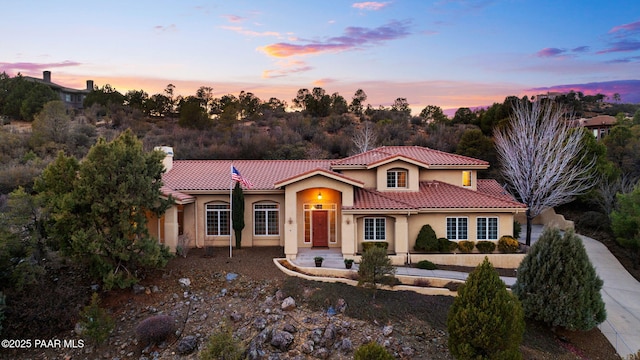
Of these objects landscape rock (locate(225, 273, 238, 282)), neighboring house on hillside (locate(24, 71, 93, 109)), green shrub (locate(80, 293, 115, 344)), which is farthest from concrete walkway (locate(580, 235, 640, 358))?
neighboring house on hillside (locate(24, 71, 93, 109))

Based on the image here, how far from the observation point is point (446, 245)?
20.2m

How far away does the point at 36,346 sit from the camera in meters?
13.4

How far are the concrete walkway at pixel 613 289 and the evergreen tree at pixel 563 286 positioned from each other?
62.3 inches

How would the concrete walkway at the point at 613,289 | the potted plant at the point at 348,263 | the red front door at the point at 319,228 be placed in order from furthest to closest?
the red front door at the point at 319,228 < the potted plant at the point at 348,263 < the concrete walkway at the point at 613,289

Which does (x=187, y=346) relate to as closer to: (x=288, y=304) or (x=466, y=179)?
(x=288, y=304)

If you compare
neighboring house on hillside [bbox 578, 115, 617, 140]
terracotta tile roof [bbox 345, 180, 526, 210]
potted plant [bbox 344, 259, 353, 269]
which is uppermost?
neighboring house on hillside [bbox 578, 115, 617, 140]

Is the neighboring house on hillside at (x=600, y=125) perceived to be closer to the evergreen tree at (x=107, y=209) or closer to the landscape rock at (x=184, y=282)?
the landscape rock at (x=184, y=282)

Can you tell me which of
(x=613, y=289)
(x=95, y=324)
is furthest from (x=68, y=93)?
(x=613, y=289)

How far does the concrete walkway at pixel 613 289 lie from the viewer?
1403 centimetres

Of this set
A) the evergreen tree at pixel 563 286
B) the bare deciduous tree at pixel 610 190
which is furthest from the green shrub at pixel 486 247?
the bare deciduous tree at pixel 610 190

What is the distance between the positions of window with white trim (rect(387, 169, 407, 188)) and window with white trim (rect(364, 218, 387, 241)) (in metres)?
2.42

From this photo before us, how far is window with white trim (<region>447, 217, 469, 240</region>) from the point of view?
816 inches

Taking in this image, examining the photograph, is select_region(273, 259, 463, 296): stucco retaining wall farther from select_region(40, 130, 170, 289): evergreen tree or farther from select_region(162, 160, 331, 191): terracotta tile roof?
select_region(40, 130, 170, 289): evergreen tree

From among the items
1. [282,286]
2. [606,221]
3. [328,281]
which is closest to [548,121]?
[606,221]
